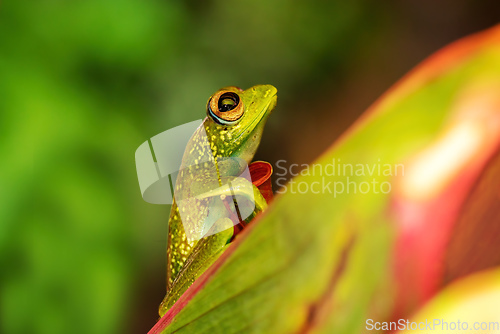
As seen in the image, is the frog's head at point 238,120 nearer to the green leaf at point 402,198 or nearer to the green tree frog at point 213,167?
the green tree frog at point 213,167

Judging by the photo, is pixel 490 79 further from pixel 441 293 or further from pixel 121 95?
pixel 121 95

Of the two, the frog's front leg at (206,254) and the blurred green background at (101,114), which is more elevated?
the blurred green background at (101,114)

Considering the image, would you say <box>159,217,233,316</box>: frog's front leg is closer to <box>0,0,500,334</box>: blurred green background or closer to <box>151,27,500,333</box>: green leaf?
<box>151,27,500,333</box>: green leaf

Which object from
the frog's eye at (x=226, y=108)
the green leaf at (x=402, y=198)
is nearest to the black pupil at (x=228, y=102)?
the frog's eye at (x=226, y=108)

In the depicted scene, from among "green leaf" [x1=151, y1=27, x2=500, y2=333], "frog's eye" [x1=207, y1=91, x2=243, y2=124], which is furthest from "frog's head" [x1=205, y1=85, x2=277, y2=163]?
"green leaf" [x1=151, y1=27, x2=500, y2=333]

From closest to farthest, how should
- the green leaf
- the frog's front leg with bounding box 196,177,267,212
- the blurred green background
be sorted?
the green leaf < the frog's front leg with bounding box 196,177,267,212 < the blurred green background

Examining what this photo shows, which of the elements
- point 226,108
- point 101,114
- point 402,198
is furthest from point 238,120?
point 101,114
